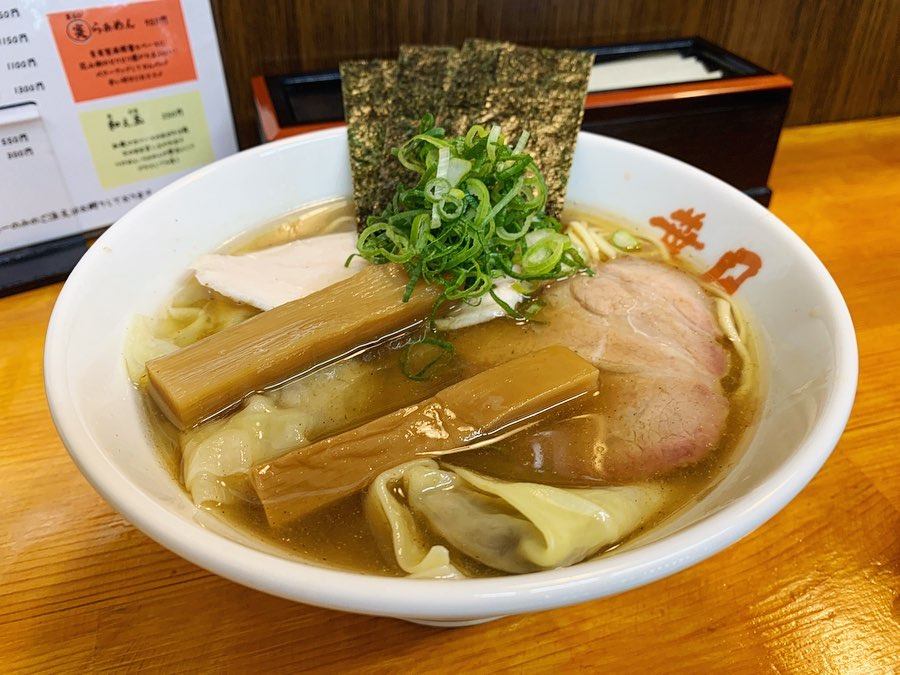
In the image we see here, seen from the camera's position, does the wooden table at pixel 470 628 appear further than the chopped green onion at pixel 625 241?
No

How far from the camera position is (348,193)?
5.33ft

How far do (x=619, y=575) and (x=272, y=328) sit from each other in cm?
75

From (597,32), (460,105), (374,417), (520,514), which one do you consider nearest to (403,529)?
(520,514)

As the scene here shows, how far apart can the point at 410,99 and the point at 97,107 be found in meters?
0.77

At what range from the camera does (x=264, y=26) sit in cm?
184

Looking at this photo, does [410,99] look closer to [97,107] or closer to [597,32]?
[97,107]

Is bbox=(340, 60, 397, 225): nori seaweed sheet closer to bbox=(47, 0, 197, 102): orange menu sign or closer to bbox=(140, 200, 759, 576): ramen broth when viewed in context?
bbox=(140, 200, 759, 576): ramen broth

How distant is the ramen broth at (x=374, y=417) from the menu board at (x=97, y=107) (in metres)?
0.48

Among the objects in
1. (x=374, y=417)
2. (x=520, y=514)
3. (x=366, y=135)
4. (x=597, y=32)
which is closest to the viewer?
(x=520, y=514)

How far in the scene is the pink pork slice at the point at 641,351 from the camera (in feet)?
3.59

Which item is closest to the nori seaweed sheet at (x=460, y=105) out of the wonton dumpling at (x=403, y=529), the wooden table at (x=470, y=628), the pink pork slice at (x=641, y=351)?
the pink pork slice at (x=641, y=351)

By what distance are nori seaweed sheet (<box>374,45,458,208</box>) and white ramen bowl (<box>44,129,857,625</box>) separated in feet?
0.41

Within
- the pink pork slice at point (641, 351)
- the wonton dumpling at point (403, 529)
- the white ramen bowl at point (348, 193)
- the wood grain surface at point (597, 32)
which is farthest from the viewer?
the wood grain surface at point (597, 32)

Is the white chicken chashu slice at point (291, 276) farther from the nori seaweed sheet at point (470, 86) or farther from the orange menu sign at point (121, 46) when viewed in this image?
the orange menu sign at point (121, 46)
